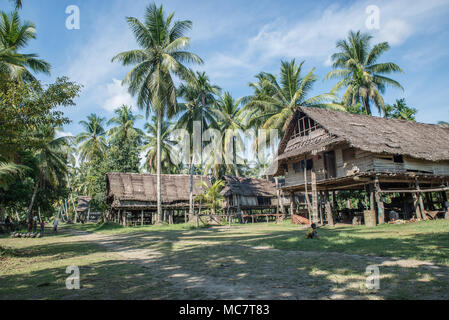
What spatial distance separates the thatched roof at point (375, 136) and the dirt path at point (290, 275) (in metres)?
10.4

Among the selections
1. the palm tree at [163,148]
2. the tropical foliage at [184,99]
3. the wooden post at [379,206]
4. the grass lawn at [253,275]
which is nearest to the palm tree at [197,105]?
the tropical foliage at [184,99]

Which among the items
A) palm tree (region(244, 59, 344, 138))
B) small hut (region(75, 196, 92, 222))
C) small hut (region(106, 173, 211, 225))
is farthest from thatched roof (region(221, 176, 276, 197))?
small hut (region(75, 196, 92, 222))

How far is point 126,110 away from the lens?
130 ft

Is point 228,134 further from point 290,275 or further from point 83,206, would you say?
point 83,206

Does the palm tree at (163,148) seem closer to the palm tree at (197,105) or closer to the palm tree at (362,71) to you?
the palm tree at (197,105)

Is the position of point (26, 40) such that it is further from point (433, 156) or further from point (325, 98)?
point (433, 156)

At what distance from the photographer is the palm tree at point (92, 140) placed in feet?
129

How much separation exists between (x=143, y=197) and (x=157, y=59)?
1330cm

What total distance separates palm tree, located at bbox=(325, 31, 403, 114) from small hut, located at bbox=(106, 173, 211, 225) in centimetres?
1793

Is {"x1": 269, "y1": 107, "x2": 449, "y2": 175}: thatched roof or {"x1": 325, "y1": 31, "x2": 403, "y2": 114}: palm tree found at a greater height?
{"x1": 325, "y1": 31, "x2": 403, "y2": 114}: palm tree

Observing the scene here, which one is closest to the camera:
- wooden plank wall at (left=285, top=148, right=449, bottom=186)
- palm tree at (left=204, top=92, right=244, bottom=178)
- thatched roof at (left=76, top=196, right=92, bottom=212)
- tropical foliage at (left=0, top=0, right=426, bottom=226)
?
wooden plank wall at (left=285, top=148, right=449, bottom=186)

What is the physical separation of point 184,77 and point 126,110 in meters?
17.5

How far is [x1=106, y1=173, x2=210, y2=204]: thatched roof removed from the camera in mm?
29031

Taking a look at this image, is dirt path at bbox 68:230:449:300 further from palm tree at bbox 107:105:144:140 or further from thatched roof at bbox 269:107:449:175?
palm tree at bbox 107:105:144:140
